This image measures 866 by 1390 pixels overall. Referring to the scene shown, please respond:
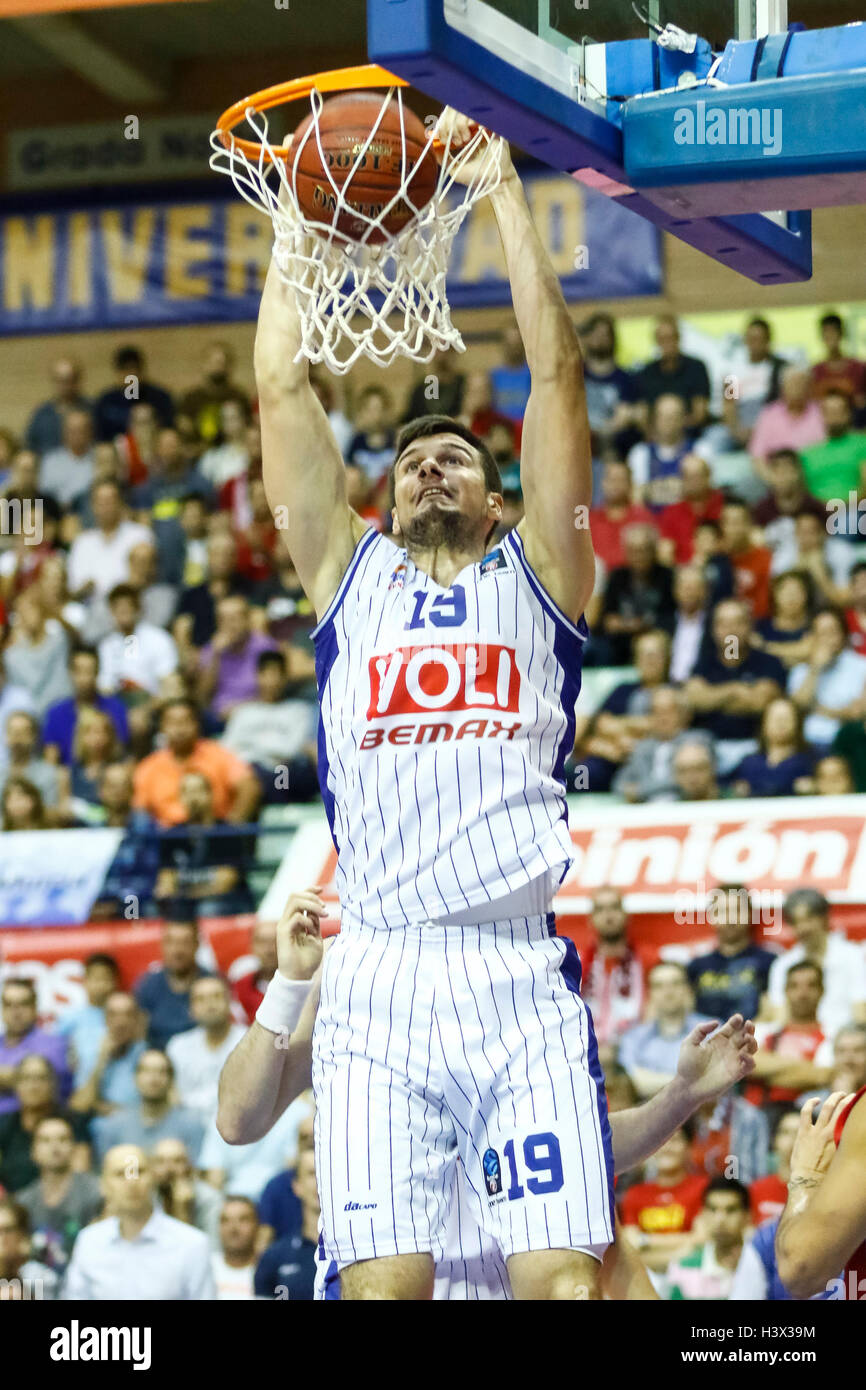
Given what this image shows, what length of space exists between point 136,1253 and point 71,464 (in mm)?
4843

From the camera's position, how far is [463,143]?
14.6ft

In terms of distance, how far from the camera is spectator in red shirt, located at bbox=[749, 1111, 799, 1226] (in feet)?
23.2

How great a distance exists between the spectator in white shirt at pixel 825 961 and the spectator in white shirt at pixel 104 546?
410 centimetres

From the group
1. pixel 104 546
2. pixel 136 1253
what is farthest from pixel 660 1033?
pixel 104 546

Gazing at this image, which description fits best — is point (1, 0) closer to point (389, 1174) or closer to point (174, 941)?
point (174, 941)

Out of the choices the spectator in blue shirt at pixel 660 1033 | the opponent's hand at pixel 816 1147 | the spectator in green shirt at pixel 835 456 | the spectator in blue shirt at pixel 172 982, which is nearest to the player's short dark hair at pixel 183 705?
the spectator in blue shirt at pixel 172 982

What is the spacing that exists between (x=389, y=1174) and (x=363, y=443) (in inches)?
265

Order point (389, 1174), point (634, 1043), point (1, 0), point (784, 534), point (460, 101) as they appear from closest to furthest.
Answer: point (460, 101) → point (389, 1174) → point (634, 1043) → point (784, 534) → point (1, 0)

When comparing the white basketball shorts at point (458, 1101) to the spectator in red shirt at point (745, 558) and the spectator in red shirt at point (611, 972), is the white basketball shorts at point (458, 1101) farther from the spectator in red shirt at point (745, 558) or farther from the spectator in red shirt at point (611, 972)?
the spectator in red shirt at point (745, 558)

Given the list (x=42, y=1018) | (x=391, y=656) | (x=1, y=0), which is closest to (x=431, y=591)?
(x=391, y=656)

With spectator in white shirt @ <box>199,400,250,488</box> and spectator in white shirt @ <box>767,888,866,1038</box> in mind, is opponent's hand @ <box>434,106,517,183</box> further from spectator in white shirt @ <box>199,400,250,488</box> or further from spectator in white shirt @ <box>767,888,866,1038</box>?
spectator in white shirt @ <box>199,400,250,488</box>

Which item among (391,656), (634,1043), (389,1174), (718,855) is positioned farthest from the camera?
(718,855)

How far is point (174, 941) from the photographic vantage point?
8.59 metres

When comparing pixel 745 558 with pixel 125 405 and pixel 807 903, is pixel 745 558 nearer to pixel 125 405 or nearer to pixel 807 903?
pixel 807 903
